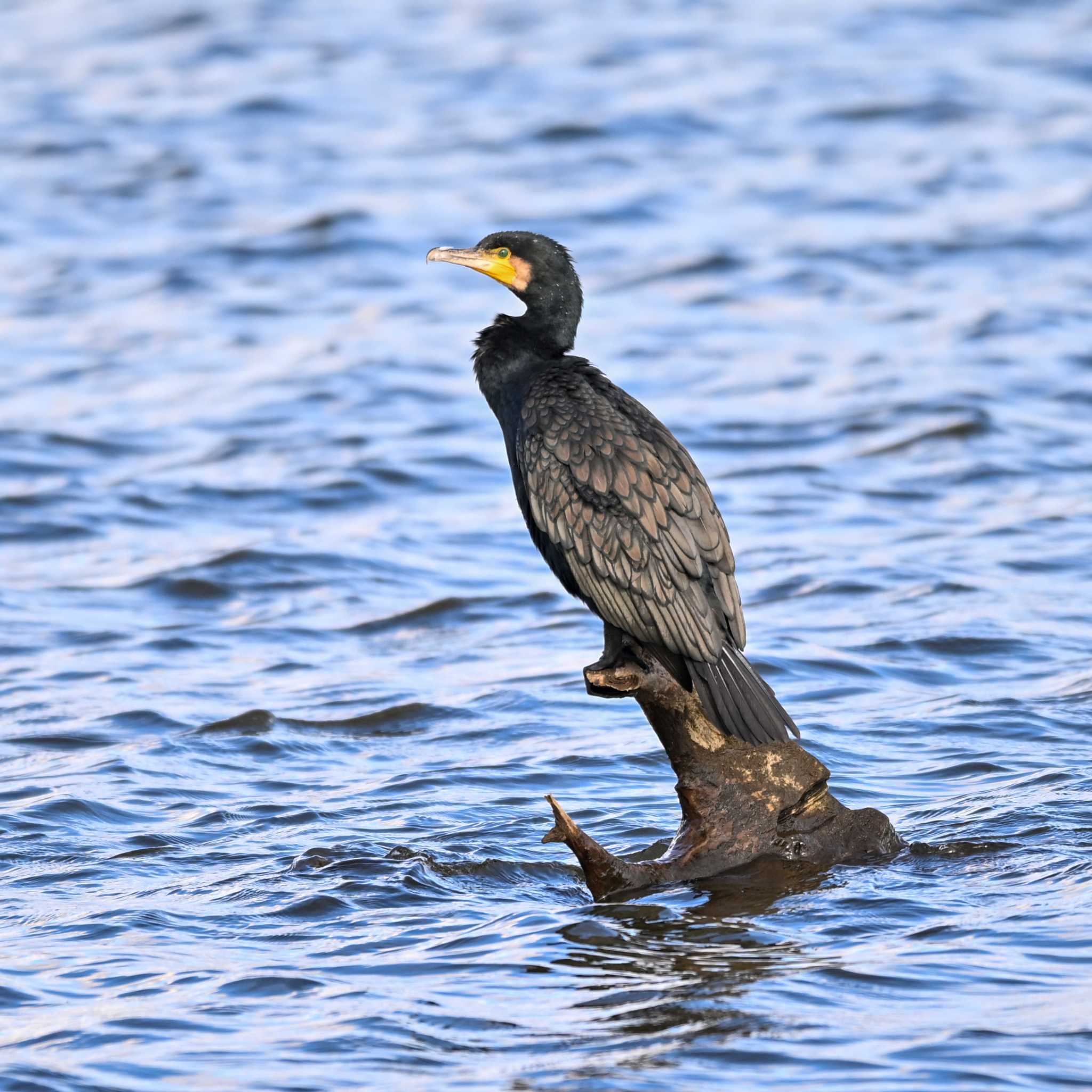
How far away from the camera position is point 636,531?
632 cm

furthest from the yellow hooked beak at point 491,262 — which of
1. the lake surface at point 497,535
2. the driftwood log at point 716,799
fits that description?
the lake surface at point 497,535

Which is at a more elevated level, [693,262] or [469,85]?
[469,85]

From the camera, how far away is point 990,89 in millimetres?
20875

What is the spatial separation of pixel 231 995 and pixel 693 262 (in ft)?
39.2

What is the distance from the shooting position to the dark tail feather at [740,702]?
19.8 feet

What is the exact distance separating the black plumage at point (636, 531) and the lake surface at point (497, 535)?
709 mm

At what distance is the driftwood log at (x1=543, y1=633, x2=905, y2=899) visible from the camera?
6141 mm

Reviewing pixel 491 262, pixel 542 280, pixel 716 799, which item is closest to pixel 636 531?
pixel 716 799

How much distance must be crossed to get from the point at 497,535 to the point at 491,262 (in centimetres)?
428

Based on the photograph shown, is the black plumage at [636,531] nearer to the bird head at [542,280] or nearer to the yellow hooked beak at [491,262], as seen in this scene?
the bird head at [542,280]

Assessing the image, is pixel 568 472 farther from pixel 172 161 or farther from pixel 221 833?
pixel 172 161

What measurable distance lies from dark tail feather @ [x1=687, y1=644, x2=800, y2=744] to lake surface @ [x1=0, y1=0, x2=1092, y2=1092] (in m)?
0.53

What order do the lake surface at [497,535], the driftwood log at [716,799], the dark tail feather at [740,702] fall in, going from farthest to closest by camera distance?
the driftwood log at [716,799], the dark tail feather at [740,702], the lake surface at [497,535]

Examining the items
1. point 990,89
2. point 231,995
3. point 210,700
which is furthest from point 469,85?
point 231,995
